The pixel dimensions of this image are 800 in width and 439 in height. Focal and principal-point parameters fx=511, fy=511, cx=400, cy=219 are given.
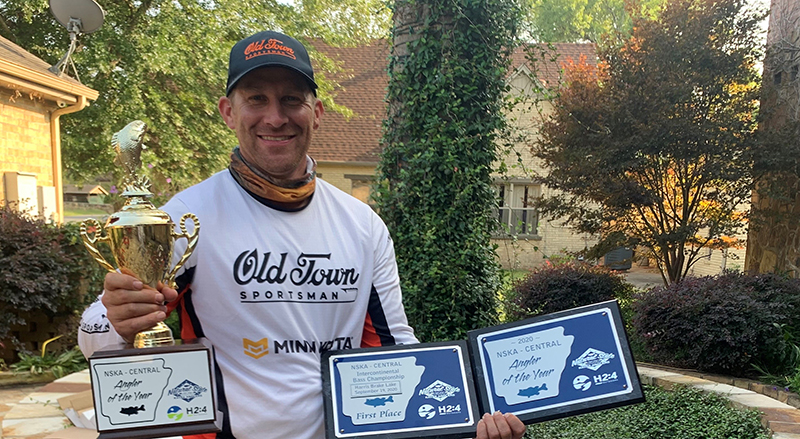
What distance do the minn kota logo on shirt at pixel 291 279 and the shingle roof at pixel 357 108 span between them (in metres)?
13.2

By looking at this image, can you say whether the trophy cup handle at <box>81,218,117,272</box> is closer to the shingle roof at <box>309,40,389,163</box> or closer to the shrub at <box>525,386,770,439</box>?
the shrub at <box>525,386,770,439</box>

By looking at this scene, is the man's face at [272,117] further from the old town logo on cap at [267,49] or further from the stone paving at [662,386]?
the stone paving at [662,386]

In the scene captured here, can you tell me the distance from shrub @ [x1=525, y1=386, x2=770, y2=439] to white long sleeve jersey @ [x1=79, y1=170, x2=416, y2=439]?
2779mm

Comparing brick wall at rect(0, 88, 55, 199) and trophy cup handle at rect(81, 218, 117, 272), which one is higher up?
brick wall at rect(0, 88, 55, 199)

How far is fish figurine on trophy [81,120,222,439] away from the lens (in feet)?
4.66

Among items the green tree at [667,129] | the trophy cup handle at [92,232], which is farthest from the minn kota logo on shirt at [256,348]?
the green tree at [667,129]

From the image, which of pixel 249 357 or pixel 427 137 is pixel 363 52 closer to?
pixel 427 137

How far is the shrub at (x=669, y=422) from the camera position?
3527mm

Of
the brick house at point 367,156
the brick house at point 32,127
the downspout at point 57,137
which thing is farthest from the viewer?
the brick house at point 367,156

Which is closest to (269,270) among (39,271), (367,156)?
(39,271)

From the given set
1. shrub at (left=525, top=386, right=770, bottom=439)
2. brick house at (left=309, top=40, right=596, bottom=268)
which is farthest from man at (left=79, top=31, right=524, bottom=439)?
brick house at (left=309, top=40, right=596, bottom=268)

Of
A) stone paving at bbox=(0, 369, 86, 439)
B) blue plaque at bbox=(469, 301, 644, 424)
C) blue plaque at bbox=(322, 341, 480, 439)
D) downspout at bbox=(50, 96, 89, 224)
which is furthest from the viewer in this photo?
downspout at bbox=(50, 96, 89, 224)

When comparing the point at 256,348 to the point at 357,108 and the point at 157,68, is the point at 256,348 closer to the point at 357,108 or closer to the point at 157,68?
the point at 157,68

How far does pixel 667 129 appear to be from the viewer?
625 cm
